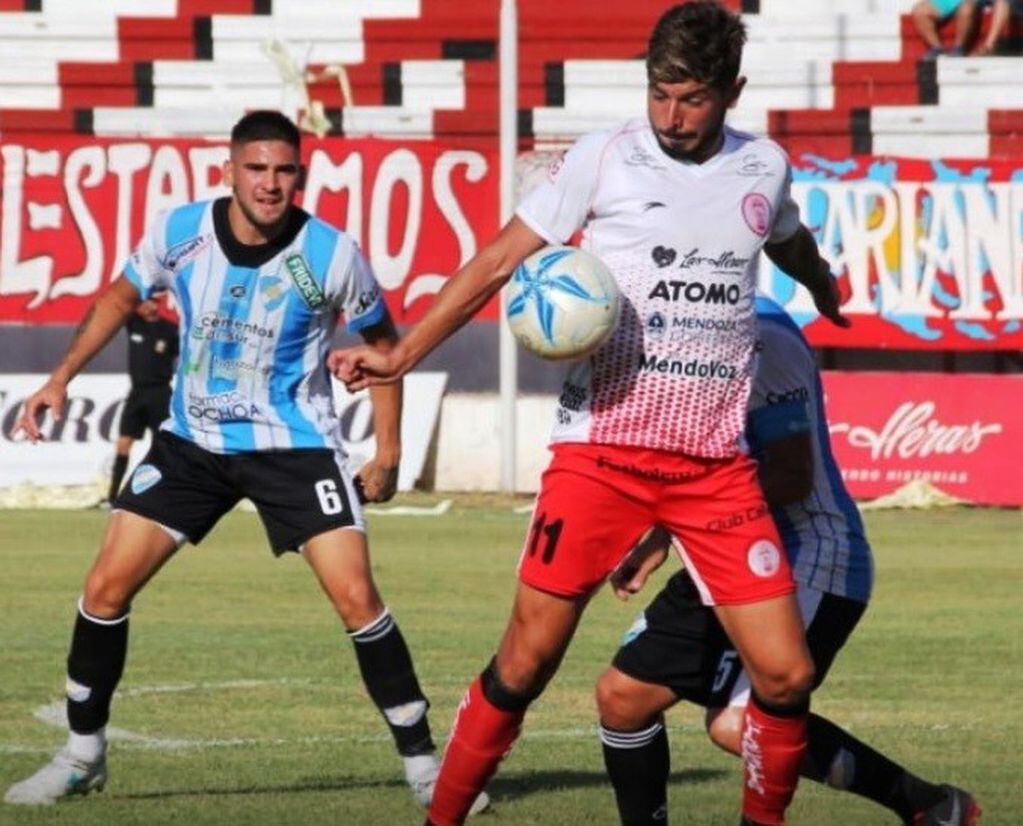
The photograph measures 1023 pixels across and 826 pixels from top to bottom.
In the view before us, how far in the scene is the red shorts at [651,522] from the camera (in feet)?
21.2

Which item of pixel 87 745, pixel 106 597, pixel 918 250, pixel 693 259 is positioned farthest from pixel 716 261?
pixel 918 250

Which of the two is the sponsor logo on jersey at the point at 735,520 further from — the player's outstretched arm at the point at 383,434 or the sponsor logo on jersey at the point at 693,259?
the player's outstretched arm at the point at 383,434

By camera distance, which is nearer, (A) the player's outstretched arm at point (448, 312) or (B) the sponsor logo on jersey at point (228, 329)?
(A) the player's outstretched arm at point (448, 312)

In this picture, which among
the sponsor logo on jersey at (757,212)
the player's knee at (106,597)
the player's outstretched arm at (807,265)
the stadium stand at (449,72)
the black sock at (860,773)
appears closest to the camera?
the sponsor logo on jersey at (757,212)

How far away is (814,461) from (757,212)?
0.77 meters

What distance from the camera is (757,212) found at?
6543 millimetres

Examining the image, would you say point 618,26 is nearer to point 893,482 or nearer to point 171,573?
point 893,482

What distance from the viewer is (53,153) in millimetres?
23828

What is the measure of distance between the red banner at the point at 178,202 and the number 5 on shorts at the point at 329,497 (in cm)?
1557

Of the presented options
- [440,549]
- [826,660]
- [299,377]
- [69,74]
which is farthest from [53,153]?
[826,660]

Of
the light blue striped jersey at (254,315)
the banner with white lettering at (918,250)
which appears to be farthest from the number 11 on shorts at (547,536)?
the banner with white lettering at (918,250)

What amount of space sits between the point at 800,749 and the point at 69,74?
21.4 metres

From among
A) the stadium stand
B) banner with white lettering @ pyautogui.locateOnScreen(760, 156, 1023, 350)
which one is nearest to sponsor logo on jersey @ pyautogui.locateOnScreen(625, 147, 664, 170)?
banner with white lettering @ pyautogui.locateOnScreen(760, 156, 1023, 350)

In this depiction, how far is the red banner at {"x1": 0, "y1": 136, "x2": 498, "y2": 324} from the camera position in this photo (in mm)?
23766
